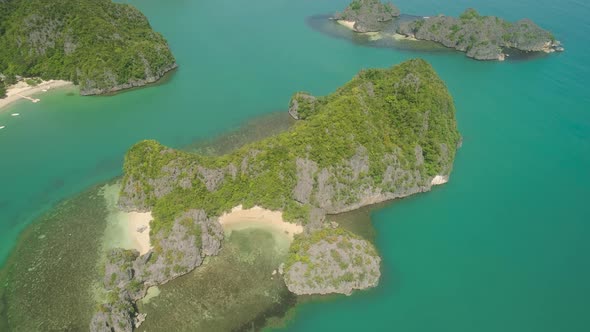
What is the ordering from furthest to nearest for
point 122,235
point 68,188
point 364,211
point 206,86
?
point 206,86
point 68,188
point 364,211
point 122,235

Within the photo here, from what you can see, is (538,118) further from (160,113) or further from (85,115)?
(85,115)

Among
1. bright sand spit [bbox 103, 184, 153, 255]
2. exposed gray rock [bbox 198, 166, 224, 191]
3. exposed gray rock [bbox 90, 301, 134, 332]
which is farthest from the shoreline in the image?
exposed gray rock [bbox 90, 301, 134, 332]

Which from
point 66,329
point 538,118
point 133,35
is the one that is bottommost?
point 66,329

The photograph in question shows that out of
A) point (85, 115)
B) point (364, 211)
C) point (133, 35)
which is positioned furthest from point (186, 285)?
point (133, 35)

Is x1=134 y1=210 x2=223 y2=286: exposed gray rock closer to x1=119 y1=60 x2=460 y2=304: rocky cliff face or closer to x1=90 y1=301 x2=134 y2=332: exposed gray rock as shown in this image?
x1=119 y1=60 x2=460 y2=304: rocky cliff face

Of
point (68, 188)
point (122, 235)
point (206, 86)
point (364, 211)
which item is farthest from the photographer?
point (206, 86)

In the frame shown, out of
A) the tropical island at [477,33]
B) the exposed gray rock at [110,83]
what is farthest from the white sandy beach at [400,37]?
the exposed gray rock at [110,83]

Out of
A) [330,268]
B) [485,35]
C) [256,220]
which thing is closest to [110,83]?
[256,220]
